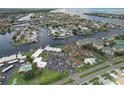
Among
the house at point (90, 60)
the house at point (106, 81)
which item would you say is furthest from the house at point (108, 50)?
the house at point (106, 81)

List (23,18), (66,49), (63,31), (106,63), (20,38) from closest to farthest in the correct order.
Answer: (106,63), (66,49), (20,38), (23,18), (63,31)

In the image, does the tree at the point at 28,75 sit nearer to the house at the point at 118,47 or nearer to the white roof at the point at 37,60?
the white roof at the point at 37,60

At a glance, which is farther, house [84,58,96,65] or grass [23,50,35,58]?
grass [23,50,35,58]

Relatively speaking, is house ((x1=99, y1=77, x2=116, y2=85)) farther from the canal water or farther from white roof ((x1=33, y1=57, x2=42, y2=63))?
the canal water

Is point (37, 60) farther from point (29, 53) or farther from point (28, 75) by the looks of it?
point (28, 75)

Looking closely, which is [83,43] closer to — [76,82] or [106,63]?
[106,63]

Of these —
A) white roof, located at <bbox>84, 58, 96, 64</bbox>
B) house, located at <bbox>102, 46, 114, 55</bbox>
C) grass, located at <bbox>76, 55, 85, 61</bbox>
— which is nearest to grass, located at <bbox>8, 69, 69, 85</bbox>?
white roof, located at <bbox>84, 58, 96, 64</bbox>

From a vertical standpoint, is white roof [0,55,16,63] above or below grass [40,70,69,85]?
above
